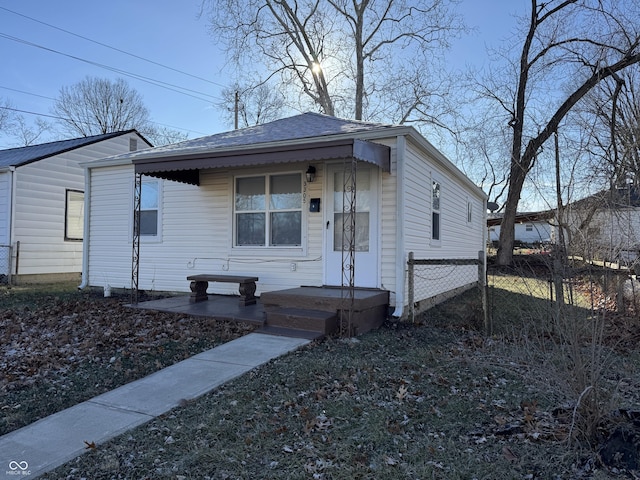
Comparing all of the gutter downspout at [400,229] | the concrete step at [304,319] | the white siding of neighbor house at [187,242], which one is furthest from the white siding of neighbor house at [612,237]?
the white siding of neighbor house at [187,242]

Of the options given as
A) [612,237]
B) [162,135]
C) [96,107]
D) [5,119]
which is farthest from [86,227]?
[162,135]

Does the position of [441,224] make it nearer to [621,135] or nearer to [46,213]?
[621,135]

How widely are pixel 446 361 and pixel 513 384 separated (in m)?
0.81

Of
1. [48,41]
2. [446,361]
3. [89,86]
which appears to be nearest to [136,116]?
[89,86]

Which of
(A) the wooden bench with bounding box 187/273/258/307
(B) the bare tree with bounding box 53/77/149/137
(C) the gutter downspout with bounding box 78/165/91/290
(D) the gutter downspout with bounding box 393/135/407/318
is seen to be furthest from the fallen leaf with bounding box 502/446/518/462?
(B) the bare tree with bounding box 53/77/149/137

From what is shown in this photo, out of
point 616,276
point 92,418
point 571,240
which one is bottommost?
point 92,418

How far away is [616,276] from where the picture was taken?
20.4 feet

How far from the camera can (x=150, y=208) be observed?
920 cm

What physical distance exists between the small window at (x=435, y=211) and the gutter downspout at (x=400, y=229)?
2.14 metres

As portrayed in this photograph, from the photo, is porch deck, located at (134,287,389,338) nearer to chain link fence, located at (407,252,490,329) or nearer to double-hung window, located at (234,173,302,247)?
chain link fence, located at (407,252,490,329)

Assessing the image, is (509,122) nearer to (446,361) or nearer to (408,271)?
(408,271)

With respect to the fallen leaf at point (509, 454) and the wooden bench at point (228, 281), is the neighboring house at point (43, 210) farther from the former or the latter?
the fallen leaf at point (509, 454)

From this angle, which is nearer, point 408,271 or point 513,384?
point 513,384

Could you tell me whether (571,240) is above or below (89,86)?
below
